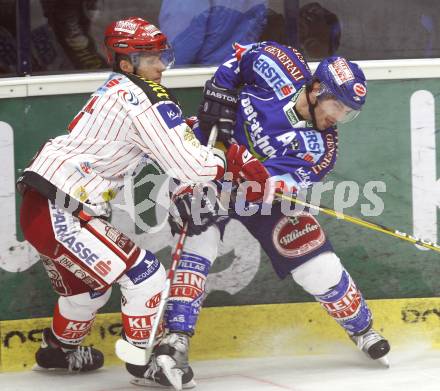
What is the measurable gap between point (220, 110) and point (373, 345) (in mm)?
1053

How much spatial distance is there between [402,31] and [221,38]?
2.41ft

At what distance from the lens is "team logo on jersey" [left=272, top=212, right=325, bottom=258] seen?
14.4 ft

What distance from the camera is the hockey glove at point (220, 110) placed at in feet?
14.1

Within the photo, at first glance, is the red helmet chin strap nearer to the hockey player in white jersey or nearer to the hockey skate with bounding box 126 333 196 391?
the hockey player in white jersey

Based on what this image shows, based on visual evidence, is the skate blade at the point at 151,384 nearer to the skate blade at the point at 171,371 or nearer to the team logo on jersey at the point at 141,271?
the skate blade at the point at 171,371

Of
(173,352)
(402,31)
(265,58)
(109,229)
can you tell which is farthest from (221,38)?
(173,352)

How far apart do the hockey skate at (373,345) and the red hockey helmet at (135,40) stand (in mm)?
1261

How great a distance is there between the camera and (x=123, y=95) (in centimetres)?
400

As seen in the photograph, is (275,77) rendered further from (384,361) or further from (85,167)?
(384,361)

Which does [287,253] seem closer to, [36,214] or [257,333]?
A: [257,333]

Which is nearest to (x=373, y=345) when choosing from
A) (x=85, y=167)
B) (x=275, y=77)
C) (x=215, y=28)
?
(x=275, y=77)

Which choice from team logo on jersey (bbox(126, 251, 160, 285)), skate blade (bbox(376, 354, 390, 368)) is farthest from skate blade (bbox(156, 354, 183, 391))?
skate blade (bbox(376, 354, 390, 368))

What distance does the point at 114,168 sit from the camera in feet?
13.5

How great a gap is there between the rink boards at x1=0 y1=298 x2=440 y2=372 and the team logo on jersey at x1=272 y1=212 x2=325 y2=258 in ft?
1.34
